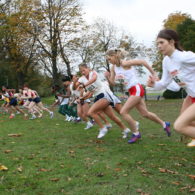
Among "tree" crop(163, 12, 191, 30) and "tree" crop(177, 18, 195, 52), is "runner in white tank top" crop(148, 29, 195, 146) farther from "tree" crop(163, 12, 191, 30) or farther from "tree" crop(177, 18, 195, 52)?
"tree" crop(163, 12, 191, 30)

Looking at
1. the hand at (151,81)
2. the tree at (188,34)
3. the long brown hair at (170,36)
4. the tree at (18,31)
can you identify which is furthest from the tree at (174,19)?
the long brown hair at (170,36)

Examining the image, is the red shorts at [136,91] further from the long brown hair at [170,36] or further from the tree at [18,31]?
the tree at [18,31]

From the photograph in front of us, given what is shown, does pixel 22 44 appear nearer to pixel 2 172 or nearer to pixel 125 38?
pixel 125 38

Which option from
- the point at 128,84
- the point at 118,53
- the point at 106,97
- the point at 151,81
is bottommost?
the point at 106,97

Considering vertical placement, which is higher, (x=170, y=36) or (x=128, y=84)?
(x=170, y=36)

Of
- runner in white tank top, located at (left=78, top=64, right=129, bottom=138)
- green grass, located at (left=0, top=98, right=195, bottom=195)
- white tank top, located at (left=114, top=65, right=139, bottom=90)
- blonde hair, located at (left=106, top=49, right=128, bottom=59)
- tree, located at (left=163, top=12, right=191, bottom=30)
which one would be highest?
tree, located at (left=163, top=12, right=191, bottom=30)

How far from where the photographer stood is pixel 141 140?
292 inches

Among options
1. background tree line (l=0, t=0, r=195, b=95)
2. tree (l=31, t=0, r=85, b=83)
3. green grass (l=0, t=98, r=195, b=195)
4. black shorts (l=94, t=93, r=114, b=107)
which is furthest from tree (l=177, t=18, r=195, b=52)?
green grass (l=0, t=98, r=195, b=195)

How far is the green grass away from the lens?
382 centimetres

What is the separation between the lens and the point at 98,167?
4805 mm

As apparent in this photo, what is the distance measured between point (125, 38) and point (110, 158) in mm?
43252

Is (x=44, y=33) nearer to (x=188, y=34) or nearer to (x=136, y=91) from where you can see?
(x=188, y=34)

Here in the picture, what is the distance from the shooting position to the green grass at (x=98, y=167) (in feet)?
12.5

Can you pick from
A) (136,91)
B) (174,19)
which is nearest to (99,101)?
(136,91)
